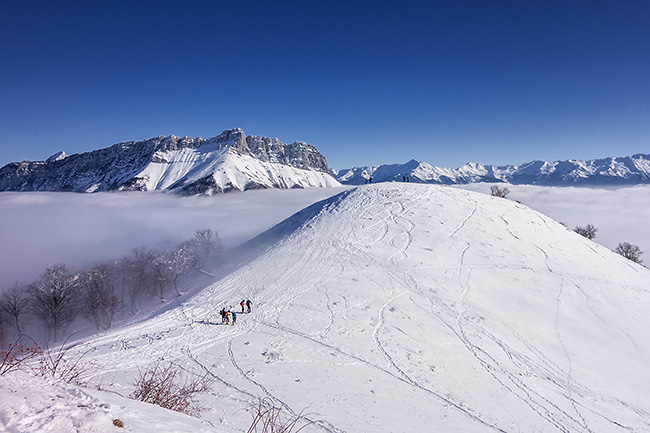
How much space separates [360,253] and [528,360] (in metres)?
16.1

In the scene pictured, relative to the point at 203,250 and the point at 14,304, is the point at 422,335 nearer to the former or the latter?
the point at 203,250

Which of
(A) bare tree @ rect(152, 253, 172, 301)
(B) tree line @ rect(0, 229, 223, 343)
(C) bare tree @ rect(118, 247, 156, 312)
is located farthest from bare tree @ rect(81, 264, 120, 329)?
(A) bare tree @ rect(152, 253, 172, 301)

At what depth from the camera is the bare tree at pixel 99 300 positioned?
40.2 m

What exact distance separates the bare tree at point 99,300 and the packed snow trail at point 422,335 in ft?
87.0

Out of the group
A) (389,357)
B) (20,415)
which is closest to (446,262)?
(389,357)

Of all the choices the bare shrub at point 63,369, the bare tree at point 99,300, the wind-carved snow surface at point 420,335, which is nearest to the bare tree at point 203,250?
the bare tree at point 99,300

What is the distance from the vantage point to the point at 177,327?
1830 centimetres

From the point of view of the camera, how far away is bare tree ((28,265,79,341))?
119ft

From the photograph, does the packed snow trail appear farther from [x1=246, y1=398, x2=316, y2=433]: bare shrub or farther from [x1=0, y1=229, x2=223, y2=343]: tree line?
[x1=0, y1=229, x2=223, y2=343]: tree line

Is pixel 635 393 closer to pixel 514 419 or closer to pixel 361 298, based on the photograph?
pixel 514 419

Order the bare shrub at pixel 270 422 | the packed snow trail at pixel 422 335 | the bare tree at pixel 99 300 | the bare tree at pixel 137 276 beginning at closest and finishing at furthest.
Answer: the bare shrub at pixel 270 422 → the packed snow trail at pixel 422 335 → the bare tree at pixel 99 300 → the bare tree at pixel 137 276

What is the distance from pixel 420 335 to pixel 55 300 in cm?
4512

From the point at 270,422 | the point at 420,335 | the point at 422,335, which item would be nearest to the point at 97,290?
the point at 420,335

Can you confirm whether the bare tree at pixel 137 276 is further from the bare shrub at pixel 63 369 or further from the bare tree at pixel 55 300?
the bare shrub at pixel 63 369
